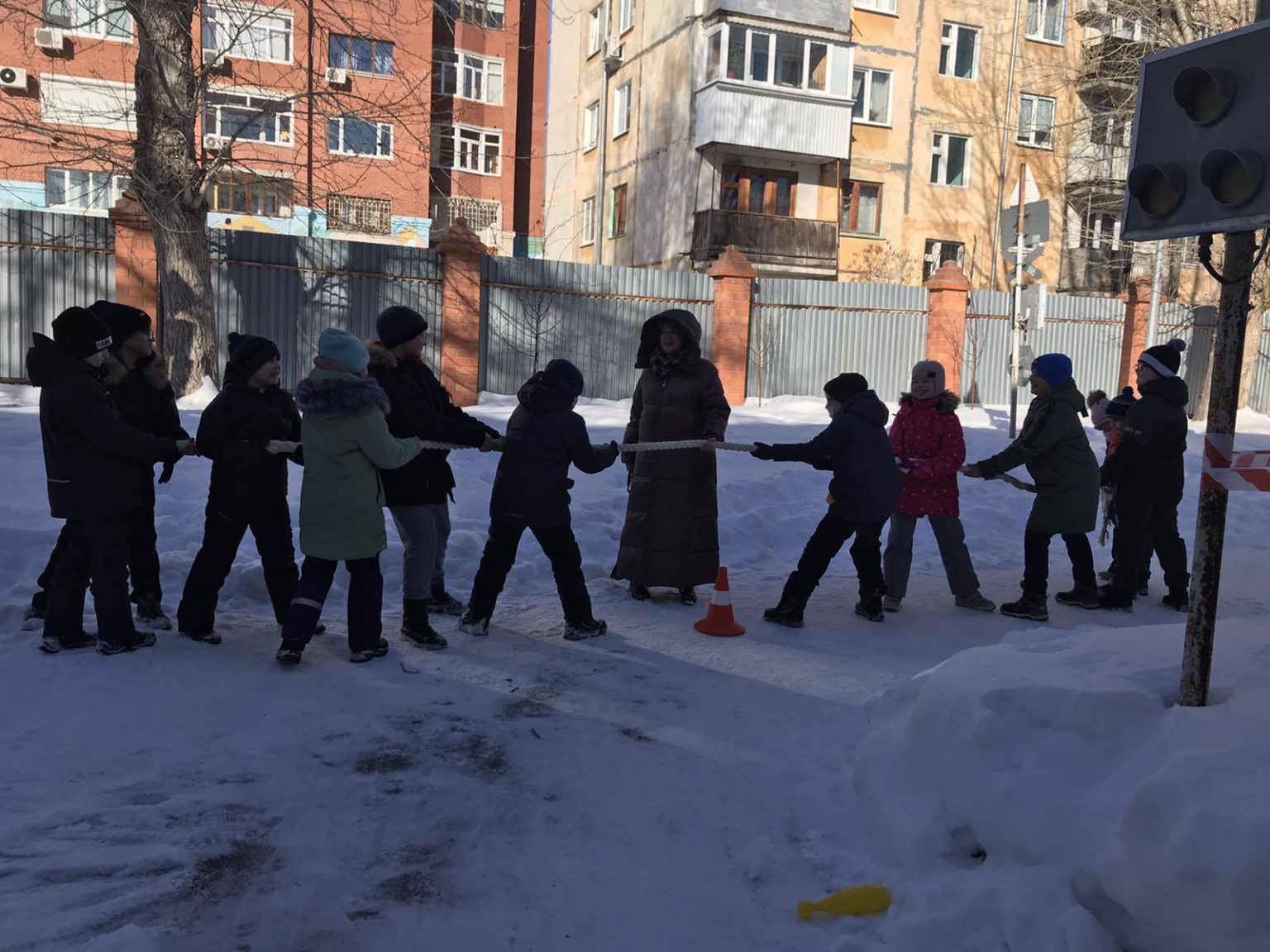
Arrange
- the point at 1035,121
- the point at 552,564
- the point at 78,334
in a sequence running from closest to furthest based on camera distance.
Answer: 1. the point at 78,334
2. the point at 552,564
3. the point at 1035,121

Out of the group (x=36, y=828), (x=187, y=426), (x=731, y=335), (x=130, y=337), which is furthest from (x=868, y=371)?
(x=36, y=828)

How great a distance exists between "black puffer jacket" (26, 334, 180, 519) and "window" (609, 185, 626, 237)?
30.0m

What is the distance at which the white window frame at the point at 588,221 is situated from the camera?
35906mm

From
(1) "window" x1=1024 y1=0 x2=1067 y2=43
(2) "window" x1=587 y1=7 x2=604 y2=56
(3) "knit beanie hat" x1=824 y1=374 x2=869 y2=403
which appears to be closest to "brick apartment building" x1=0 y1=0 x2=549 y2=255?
(2) "window" x1=587 y1=7 x2=604 y2=56

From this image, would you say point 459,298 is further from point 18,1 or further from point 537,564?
point 537,564

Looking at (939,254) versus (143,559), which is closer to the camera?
(143,559)

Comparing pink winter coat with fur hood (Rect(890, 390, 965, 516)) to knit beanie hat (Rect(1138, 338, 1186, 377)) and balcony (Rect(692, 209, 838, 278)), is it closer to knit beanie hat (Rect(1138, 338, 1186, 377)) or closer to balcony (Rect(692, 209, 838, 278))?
knit beanie hat (Rect(1138, 338, 1186, 377))

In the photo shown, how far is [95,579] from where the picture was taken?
520cm

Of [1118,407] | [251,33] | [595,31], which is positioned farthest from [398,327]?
[595,31]

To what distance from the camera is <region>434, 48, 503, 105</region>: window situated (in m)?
37.6

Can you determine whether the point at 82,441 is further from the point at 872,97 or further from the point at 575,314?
the point at 872,97

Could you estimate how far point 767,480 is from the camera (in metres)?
10.3

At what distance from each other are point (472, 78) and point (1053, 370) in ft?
114

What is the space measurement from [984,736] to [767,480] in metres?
6.87
